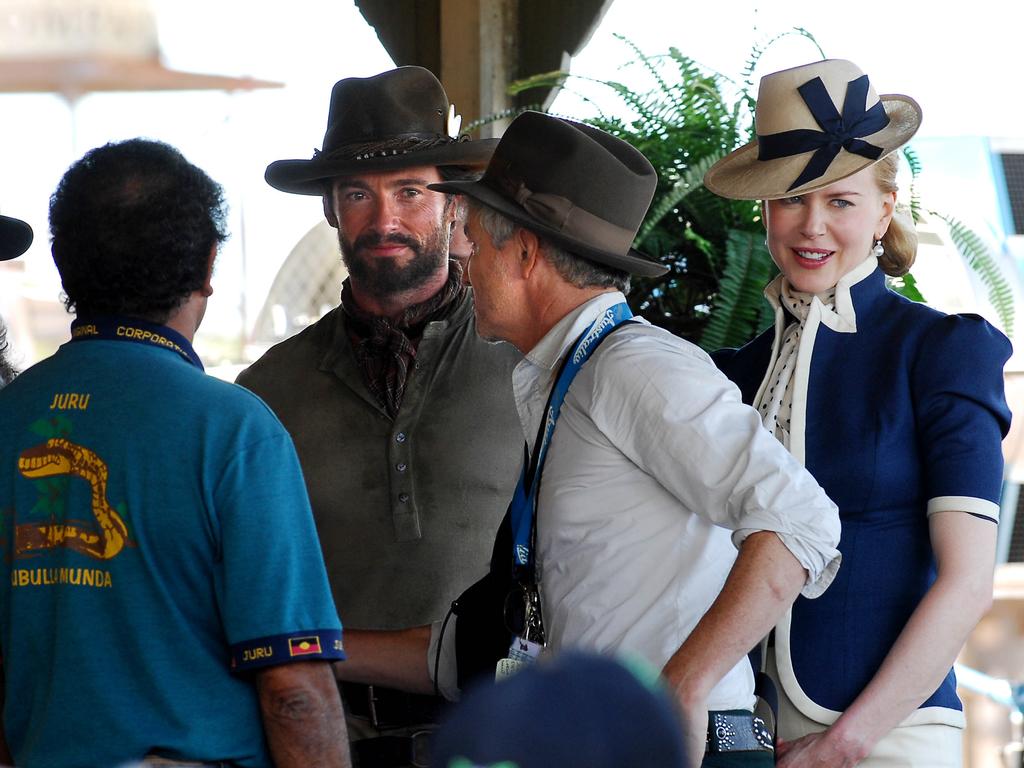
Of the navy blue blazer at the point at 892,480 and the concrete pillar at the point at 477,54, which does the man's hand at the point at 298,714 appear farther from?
the concrete pillar at the point at 477,54

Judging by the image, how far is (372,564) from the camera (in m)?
2.47

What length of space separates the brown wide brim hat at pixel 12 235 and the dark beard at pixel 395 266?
2.14 ft

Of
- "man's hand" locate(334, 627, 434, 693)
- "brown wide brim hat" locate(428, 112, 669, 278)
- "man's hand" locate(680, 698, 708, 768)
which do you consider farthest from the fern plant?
"man's hand" locate(680, 698, 708, 768)

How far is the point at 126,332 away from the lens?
1748 mm

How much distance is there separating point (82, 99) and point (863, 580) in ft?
25.8

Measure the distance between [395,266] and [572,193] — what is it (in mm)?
835

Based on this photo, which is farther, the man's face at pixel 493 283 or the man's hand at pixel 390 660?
the man's hand at pixel 390 660

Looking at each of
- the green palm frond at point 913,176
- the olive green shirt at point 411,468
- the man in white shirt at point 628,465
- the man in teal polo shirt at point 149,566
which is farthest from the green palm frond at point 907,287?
the man in teal polo shirt at point 149,566

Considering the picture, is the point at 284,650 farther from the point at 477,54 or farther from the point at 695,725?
the point at 477,54

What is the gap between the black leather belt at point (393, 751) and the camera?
2322 mm

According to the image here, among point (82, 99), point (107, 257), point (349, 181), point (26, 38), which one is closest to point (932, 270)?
point (349, 181)

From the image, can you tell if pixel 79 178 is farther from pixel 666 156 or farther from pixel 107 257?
pixel 666 156

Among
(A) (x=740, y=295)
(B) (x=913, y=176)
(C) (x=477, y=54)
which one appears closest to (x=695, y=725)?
(A) (x=740, y=295)

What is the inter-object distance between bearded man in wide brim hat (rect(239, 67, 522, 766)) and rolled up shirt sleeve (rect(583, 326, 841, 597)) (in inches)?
28.5
